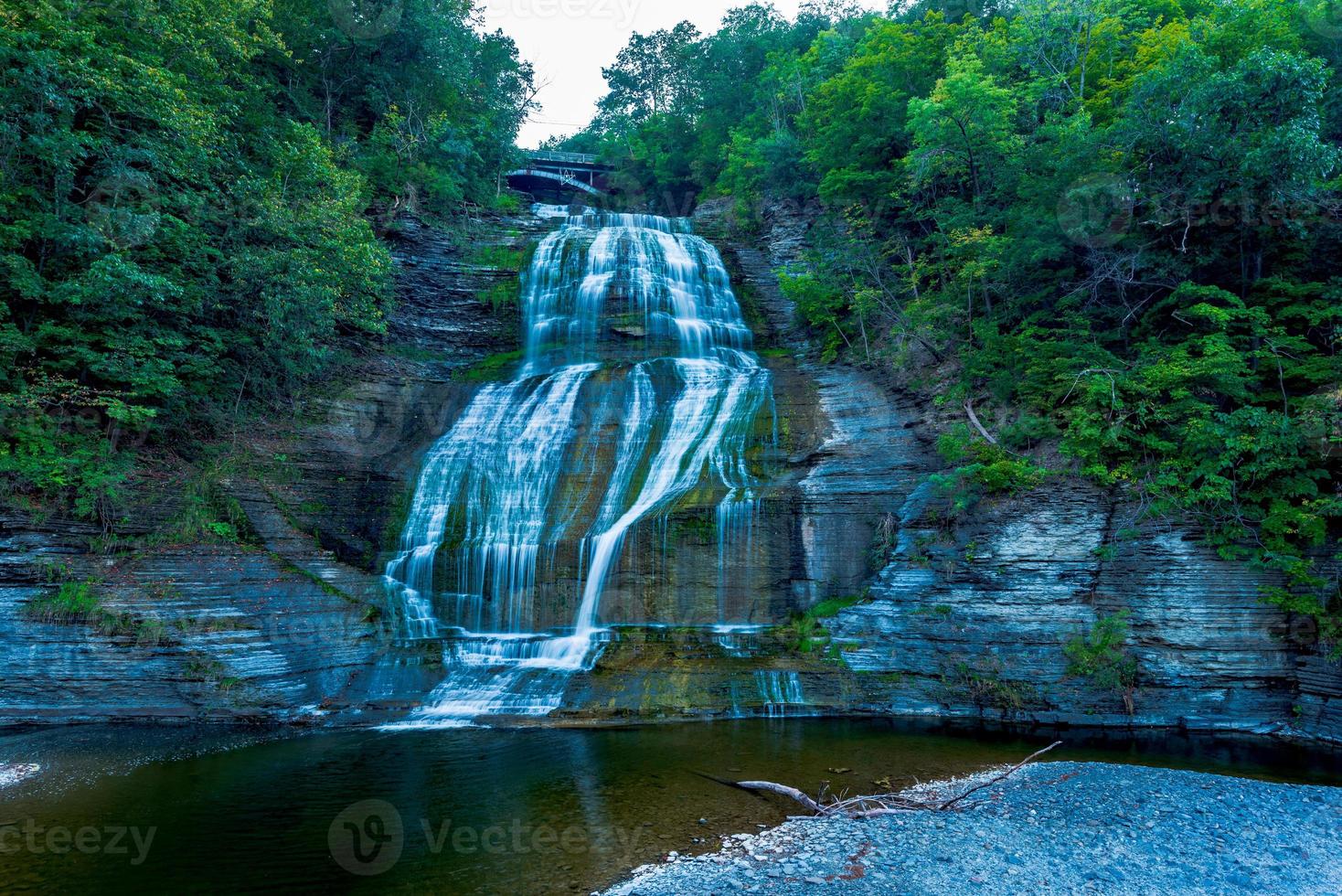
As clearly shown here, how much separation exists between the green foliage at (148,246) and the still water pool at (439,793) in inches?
212

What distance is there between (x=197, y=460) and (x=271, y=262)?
433 centimetres

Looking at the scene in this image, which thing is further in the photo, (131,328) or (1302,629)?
(131,328)

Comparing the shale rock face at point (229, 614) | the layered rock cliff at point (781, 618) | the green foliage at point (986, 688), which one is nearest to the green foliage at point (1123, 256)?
the layered rock cliff at point (781, 618)

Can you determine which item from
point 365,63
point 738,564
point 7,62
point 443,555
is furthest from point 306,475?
point 365,63

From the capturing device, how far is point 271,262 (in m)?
13.8

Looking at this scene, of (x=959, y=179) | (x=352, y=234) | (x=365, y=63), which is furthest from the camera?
(x=365, y=63)

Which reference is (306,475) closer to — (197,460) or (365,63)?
(197,460)

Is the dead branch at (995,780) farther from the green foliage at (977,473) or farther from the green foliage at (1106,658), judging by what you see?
the green foliage at (977,473)

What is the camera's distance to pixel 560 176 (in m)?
39.1
